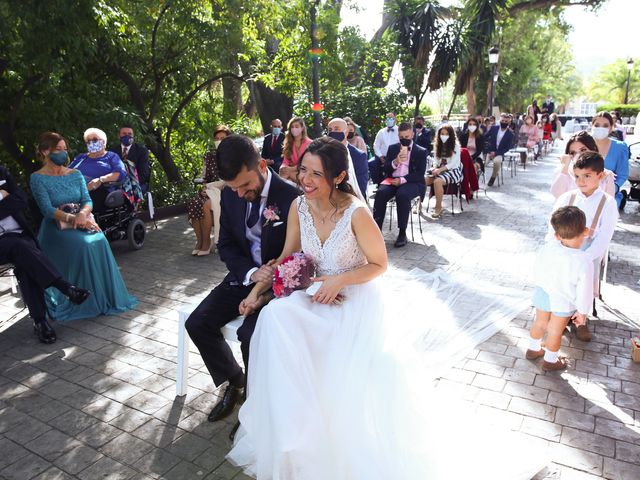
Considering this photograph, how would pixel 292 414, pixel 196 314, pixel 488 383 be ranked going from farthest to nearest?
pixel 488 383 < pixel 196 314 < pixel 292 414

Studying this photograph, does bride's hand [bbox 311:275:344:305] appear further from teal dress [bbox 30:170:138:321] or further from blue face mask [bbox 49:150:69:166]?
blue face mask [bbox 49:150:69:166]

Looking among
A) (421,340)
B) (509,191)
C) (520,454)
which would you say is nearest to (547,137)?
(509,191)

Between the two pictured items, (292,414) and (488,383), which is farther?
(488,383)

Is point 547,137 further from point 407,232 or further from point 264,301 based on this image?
point 264,301

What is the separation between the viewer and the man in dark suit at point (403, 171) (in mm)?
7758

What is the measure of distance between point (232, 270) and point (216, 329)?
0.43 metres

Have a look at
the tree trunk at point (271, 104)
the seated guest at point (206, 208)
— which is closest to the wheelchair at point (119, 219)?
the seated guest at point (206, 208)

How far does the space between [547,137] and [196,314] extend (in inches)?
779

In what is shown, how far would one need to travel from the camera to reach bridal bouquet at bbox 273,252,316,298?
298 cm

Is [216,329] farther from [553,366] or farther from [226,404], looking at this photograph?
[553,366]

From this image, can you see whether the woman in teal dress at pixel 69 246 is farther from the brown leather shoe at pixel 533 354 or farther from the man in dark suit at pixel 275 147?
the man in dark suit at pixel 275 147

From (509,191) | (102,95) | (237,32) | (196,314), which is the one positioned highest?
(237,32)

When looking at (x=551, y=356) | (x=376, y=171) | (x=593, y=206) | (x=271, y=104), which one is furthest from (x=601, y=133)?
(x=271, y=104)

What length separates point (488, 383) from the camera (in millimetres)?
3705
